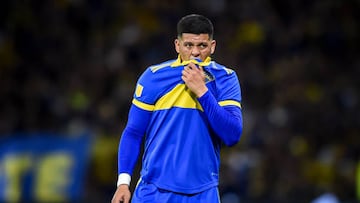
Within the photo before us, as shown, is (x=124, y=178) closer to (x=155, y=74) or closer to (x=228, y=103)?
(x=155, y=74)

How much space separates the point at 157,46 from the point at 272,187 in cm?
288

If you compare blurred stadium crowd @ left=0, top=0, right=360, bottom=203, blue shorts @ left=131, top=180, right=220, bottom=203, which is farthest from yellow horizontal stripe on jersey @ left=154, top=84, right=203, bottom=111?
blurred stadium crowd @ left=0, top=0, right=360, bottom=203

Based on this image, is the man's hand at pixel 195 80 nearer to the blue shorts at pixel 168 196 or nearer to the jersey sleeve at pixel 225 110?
the jersey sleeve at pixel 225 110

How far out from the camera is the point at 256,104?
1366cm

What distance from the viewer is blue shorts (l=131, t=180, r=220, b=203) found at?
543cm

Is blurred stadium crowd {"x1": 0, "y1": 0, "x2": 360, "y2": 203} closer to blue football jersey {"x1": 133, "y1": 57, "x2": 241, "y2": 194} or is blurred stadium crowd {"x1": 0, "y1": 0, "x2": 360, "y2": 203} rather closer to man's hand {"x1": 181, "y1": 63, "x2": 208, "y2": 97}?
blue football jersey {"x1": 133, "y1": 57, "x2": 241, "y2": 194}

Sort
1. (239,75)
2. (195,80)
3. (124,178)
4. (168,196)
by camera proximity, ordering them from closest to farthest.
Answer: (195,80), (168,196), (124,178), (239,75)

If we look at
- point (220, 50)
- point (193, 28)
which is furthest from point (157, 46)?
point (193, 28)

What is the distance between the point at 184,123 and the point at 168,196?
15.6 inches

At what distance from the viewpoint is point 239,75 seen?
13.9 m

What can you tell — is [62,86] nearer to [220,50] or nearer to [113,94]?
[113,94]

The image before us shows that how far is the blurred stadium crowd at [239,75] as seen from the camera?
12.8 meters

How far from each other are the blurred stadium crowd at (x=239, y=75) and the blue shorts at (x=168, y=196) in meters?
6.04

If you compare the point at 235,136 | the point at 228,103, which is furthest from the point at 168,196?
the point at 228,103
